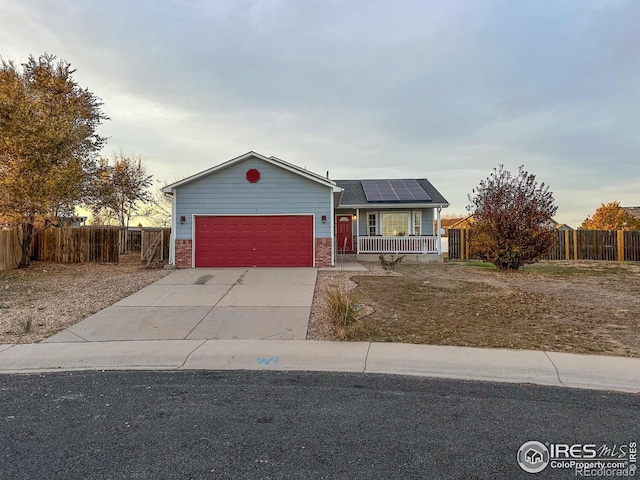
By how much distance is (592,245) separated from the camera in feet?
72.1

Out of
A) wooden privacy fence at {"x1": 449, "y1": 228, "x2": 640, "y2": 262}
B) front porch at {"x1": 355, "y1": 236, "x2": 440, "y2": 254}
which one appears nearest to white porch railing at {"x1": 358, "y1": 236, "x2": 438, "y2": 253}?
front porch at {"x1": 355, "y1": 236, "x2": 440, "y2": 254}

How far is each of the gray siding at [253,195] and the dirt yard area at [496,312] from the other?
12.0 feet

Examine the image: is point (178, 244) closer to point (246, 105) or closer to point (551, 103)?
point (246, 105)

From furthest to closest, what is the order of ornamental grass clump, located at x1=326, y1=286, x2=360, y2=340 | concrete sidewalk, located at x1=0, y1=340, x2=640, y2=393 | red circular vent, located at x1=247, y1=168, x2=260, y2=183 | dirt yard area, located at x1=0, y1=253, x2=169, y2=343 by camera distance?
red circular vent, located at x1=247, y1=168, x2=260, y2=183 < dirt yard area, located at x1=0, y1=253, x2=169, y2=343 < ornamental grass clump, located at x1=326, y1=286, x2=360, y2=340 < concrete sidewalk, located at x1=0, y1=340, x2=640, y2=393

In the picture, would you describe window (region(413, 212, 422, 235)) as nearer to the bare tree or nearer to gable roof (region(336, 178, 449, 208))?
gable roof (region(336, 178, 449, 208))

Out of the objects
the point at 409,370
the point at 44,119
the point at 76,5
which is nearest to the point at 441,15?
the point at 76,5

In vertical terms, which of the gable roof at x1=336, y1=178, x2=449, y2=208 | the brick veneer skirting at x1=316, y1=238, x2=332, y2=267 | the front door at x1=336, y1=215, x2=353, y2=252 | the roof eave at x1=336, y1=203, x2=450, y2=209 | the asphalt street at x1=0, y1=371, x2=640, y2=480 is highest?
the gable roof at x1=336, y1=178, x2=449, y2=208

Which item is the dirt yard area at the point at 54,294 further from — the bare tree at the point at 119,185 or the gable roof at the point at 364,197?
the gable roof at the point at 364,197

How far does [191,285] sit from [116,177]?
1346 cm

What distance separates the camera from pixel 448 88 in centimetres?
1669

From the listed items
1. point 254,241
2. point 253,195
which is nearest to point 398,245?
point 254,241

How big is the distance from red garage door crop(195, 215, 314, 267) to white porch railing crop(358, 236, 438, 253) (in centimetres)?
468

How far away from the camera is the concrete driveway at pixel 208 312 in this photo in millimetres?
7195

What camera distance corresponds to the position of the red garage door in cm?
1560
